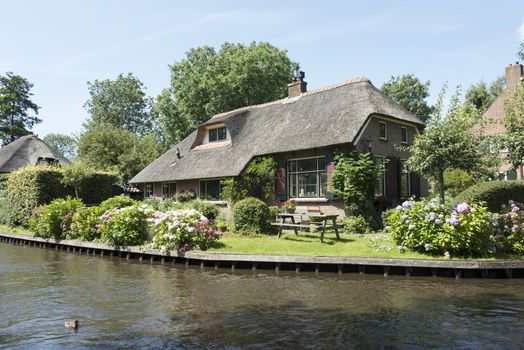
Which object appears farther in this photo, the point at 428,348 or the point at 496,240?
the point at 496,240

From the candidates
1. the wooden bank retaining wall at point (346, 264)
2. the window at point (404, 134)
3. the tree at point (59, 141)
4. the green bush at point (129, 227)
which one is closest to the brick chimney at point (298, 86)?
the window at point (404, 134)

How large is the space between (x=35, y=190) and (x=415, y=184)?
19.3 meters

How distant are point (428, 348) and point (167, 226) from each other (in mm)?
9998

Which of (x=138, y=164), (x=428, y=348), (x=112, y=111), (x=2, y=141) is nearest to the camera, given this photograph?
(x=428, y=348)

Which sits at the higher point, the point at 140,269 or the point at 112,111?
the point at 112,111

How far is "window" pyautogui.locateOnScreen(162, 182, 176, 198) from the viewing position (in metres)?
25.1

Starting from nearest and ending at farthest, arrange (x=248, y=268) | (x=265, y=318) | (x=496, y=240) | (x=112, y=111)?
(x=265, y=318), (x=496, y=240), (x=248, y=268), (x=112, y=111)

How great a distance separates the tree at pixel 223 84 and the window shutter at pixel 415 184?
62.6ft

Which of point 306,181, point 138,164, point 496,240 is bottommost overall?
point 496,240

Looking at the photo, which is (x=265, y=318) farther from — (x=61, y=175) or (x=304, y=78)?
(x=61, y=175)

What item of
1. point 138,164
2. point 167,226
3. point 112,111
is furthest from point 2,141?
point 167,226

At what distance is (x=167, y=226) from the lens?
14.5 meters

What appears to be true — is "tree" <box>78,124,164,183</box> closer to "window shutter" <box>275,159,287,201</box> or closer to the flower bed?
"window shutter" <box>275,159,287,201</box>

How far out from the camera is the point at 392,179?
1841 cm
